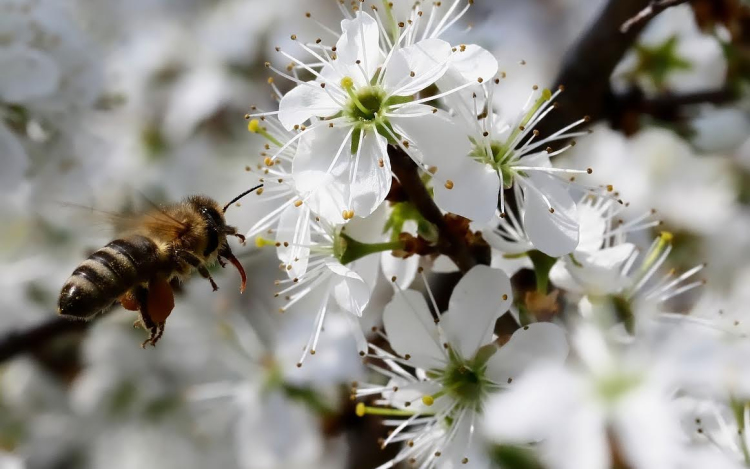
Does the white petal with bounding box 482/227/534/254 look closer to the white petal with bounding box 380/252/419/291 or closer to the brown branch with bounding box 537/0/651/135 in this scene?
the white petal with bounding box 380/252/419/291

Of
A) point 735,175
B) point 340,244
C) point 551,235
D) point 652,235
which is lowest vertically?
point 735,175

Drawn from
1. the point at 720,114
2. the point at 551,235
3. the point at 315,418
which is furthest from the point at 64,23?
the point at 720,114

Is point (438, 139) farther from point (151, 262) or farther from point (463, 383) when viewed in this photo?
point (151, 262)

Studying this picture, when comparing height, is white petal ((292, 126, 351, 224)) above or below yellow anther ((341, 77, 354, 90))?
below

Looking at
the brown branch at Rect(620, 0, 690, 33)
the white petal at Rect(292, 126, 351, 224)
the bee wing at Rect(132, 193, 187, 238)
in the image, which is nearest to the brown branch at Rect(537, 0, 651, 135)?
the brown branch at Rect(620, 0, 690, 33)

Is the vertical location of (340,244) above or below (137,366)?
above

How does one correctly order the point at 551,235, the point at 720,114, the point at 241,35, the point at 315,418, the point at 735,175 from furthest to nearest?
1. the point at 241,35
2. the point at 735,175
3. the point at 315,418
4. the point at 720,114
5. the point at 551,235

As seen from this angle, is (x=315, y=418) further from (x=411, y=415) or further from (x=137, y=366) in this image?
(x=411, y=415)
